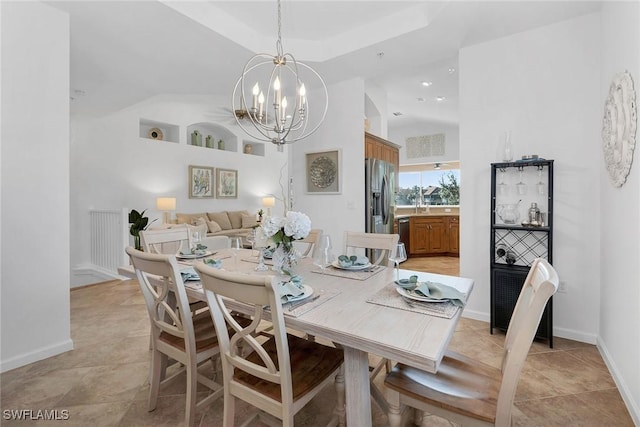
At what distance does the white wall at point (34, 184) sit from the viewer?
2.18 metres

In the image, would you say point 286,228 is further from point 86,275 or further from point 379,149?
Result: point 86,275

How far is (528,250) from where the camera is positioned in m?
2.84

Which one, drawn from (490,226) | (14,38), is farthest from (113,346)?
(490,226)

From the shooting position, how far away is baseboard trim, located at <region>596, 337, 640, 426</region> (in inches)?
65.4

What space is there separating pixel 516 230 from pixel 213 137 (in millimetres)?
6726

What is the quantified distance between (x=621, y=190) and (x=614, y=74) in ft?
2.76

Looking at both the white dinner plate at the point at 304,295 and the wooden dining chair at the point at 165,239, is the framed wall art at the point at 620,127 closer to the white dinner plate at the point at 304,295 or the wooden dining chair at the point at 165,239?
the white dinner plate at the point at 304,295

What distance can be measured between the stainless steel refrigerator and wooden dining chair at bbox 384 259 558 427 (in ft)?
8.98

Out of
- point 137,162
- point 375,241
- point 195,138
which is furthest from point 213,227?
point 375,241

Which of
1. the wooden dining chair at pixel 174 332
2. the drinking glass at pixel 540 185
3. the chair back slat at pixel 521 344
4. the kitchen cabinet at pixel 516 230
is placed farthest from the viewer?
the drinking glass at pixel 540 185

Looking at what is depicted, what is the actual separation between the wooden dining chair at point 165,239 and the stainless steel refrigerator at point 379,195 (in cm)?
226

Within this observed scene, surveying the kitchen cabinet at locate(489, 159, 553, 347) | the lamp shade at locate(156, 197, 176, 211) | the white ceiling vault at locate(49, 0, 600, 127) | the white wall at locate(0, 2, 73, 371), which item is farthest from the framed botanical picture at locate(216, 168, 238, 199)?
the kitchen cabinet at locate(489, 159, 553, 347)

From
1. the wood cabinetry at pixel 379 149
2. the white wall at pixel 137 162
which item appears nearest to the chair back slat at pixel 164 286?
the wood cabinetry at pixel 379 149

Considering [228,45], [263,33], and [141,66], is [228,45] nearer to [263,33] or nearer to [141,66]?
[263,33]
